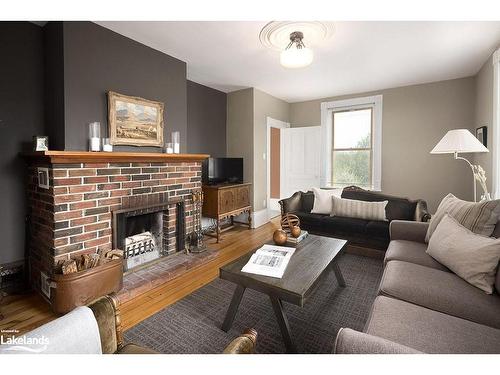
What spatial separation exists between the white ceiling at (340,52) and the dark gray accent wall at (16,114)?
72 cm

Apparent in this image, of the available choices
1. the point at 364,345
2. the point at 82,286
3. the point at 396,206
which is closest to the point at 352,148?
the point at 396,206

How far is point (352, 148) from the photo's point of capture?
491 cm

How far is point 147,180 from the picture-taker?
2.69m

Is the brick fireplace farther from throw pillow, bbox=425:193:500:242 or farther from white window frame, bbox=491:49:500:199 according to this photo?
white window frame, bbox=491:49:500:199

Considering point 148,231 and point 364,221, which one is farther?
point 364,221

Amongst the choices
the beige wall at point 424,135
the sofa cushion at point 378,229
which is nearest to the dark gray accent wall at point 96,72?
the sofa cushion at point 378,229

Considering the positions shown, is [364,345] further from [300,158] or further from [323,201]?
[300,158]

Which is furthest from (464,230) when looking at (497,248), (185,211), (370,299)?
(185,211)

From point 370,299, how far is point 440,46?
2.88 m

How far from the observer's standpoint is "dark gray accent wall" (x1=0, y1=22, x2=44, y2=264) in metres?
2.19

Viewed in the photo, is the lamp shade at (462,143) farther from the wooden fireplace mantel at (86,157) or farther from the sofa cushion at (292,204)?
the wooden fireplace mantel at (86,157)

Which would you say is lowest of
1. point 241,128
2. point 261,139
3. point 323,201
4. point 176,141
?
point 323,201

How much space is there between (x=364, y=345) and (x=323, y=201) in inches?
112
